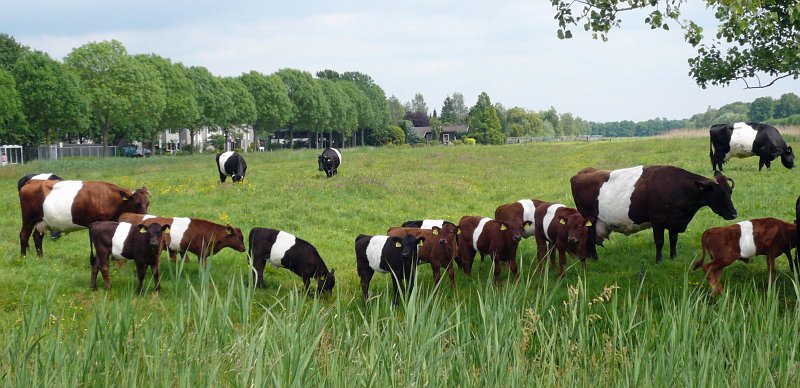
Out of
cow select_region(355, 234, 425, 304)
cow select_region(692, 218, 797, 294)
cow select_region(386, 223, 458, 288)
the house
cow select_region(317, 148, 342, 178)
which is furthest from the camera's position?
the house

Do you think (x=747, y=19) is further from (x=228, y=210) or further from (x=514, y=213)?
(x=228, y=210)

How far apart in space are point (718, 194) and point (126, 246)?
10.2 metres

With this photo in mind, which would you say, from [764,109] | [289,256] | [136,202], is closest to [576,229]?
[289,256]

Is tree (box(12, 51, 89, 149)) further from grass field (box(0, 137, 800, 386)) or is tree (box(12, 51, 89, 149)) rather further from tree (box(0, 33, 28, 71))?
grass field (box(0, 137, 800, 386))

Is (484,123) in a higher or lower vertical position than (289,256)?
higher

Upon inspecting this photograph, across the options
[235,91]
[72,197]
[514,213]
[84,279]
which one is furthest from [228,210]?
[235,91]

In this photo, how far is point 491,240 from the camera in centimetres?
1253

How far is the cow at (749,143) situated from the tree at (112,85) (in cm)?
6088

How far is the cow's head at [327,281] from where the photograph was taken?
12.4 m

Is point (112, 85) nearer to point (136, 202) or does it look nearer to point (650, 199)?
point (136, 202)

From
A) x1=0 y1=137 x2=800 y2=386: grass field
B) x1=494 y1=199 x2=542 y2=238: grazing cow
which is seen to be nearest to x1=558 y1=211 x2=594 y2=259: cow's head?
x1=0 y1=137 x2=800 y2=386: grass field

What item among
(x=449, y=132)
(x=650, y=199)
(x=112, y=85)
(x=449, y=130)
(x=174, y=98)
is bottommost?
(x=650, y=199)

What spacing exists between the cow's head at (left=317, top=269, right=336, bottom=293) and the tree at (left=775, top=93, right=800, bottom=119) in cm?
13473

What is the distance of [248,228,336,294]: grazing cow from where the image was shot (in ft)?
41.2
